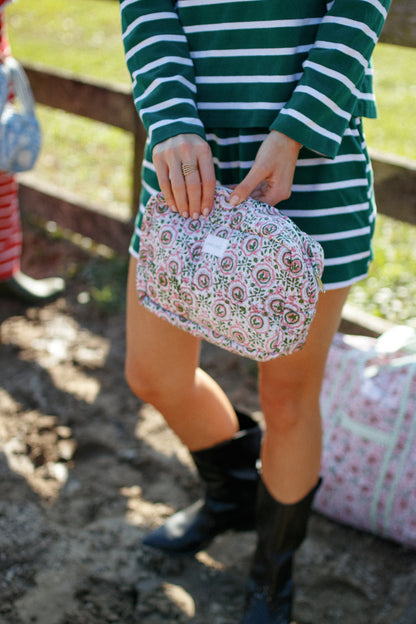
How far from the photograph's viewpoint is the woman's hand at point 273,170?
43.8 inches

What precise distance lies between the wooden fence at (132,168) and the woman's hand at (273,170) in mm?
1207

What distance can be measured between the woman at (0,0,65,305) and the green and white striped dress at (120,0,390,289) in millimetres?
1420

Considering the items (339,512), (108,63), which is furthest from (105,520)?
(108,63)

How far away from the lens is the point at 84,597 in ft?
5.23

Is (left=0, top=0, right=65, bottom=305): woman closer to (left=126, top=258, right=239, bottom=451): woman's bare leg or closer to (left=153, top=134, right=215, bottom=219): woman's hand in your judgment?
(left=126, top=258, right=239, bottom=451): woman's bare leg

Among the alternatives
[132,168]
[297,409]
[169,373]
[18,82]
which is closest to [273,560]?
[297,409]

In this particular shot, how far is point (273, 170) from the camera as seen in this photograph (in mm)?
1124

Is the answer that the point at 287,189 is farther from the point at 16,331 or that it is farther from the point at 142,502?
the point at 16,331

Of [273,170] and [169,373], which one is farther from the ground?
[273,170]

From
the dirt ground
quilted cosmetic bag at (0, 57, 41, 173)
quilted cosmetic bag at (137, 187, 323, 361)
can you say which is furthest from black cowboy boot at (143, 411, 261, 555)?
quilted cosmetic bag at (0, 57, 41, 173)

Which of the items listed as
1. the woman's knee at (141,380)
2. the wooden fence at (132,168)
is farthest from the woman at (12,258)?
the woman's knee at (141,380)

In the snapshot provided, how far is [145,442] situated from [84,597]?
654 millimetres

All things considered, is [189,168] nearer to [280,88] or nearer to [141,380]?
[280,88]

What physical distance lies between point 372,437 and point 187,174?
3.33 feet
